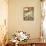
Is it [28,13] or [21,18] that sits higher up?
[28,13]

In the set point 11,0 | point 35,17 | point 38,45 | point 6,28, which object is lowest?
point 38,45

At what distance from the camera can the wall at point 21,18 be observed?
4.38m

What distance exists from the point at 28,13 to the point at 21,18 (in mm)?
275

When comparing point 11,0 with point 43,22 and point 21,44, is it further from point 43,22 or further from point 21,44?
point 21,44

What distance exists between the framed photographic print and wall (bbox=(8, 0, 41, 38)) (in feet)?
0.31

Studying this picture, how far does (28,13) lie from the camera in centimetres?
441

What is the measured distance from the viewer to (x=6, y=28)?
14.2ft

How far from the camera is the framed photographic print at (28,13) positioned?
14.4 ft

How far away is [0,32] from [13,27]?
814 mm

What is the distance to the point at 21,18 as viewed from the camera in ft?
14.7

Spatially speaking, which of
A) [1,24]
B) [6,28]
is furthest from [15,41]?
[6,28]

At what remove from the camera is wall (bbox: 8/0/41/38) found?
438cm

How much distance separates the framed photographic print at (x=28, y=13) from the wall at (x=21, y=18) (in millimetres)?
94

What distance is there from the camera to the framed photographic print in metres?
4.39
